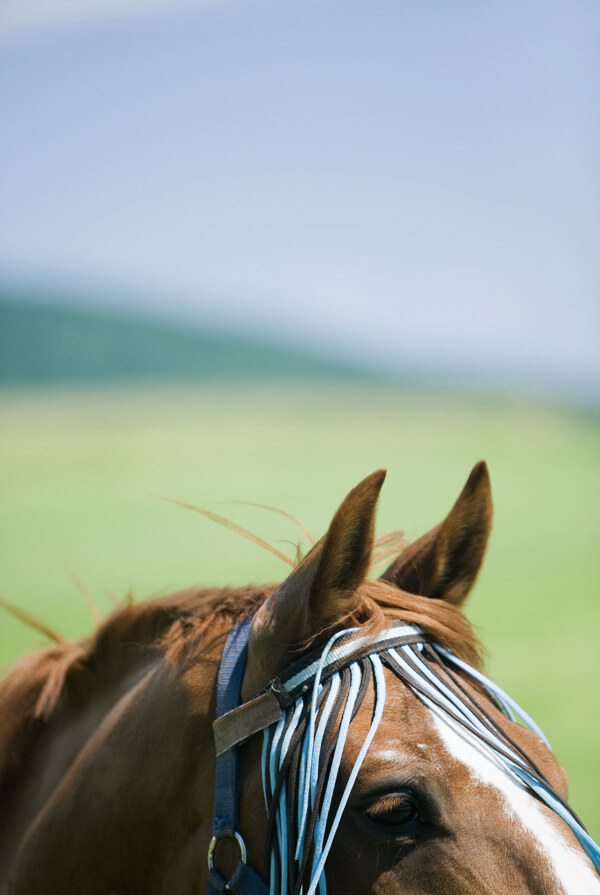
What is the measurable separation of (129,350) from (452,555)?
3410 centimetres

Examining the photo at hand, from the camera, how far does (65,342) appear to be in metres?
34.2

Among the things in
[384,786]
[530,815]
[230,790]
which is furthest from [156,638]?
[530,815]

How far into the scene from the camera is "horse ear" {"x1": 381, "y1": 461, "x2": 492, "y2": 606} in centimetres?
179

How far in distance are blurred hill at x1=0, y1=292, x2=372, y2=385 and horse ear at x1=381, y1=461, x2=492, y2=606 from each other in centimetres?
3173

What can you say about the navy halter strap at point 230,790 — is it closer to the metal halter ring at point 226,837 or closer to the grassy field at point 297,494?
the metal halter ring at point 226,837

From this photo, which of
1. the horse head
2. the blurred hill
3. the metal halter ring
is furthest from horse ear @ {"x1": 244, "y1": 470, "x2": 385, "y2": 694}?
the blurred hill

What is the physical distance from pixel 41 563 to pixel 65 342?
2084 cm

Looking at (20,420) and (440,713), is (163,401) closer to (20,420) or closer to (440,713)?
(20,420)

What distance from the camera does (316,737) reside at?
1440 millimetres

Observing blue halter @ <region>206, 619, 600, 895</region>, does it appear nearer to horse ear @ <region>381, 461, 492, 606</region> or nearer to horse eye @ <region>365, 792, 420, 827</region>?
horse eye @ <region>365, 792, 420, 827</region>

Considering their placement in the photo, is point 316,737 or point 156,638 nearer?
Result: point 316,737

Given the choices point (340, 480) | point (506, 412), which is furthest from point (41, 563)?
point (506, 412)

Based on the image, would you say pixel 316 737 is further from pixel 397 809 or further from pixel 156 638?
pixel 156 638

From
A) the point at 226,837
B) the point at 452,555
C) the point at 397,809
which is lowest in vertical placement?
the point at 226,837
